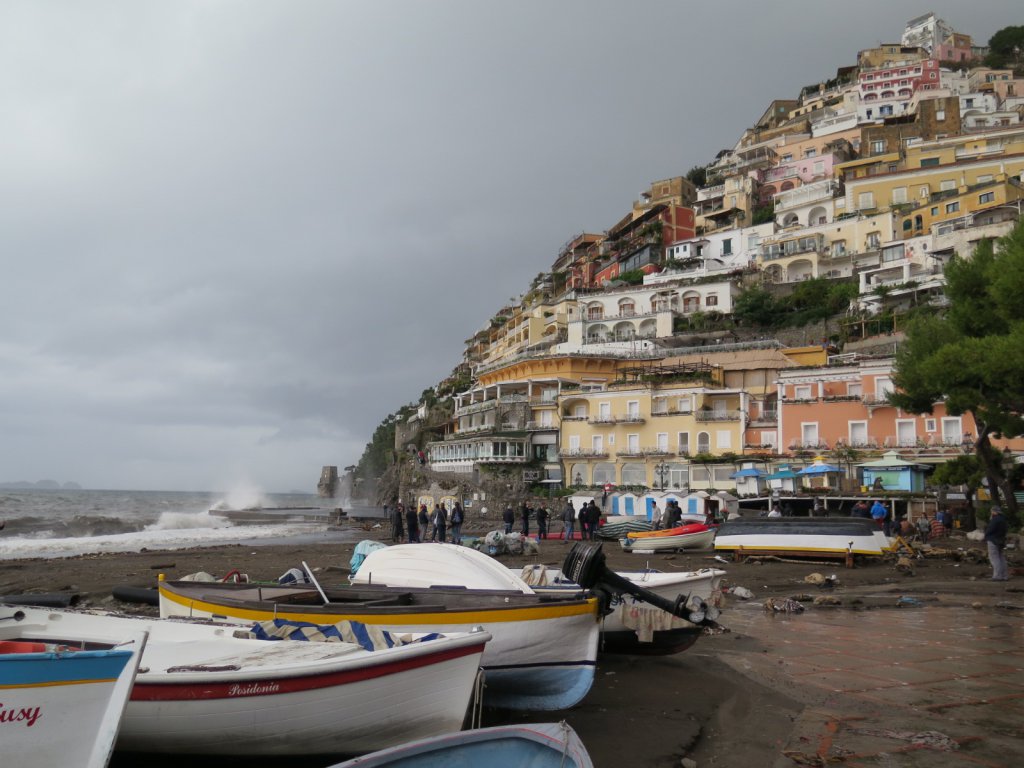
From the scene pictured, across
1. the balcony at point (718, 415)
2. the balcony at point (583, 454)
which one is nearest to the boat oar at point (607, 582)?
the balcony at point (718, 415)

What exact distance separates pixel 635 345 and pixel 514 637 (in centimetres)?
5101

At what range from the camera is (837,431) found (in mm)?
37031

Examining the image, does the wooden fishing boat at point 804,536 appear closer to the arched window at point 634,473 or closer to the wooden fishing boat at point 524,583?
the wooden fishing boat at point 524,583

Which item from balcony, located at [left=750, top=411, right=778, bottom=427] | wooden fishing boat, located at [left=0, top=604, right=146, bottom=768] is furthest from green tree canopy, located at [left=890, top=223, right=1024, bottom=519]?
wooden fishing boat, located at [left=0, top=604, right=146, bottom=768]

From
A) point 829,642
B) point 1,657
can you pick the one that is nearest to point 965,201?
point 829,642

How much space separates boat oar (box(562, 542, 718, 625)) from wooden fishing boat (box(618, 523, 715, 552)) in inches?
540

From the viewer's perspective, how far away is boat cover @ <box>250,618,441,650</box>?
6.36 m

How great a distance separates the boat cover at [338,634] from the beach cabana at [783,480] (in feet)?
98.3

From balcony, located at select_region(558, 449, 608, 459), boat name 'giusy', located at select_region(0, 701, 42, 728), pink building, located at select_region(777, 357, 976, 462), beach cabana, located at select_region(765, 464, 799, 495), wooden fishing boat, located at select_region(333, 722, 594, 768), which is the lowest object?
wooden fishing boat, located at select_region(333, 722, 594, 768)

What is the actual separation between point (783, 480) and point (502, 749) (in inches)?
1324

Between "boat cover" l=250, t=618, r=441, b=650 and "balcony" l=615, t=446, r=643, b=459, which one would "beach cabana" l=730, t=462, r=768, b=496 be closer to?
"balcony" l=615, t=446, r=643, b=459

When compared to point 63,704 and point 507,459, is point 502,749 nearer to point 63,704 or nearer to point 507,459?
point 63,704

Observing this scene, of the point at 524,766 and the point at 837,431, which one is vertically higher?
the point at 837,431

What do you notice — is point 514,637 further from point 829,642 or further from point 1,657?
point 829,642
